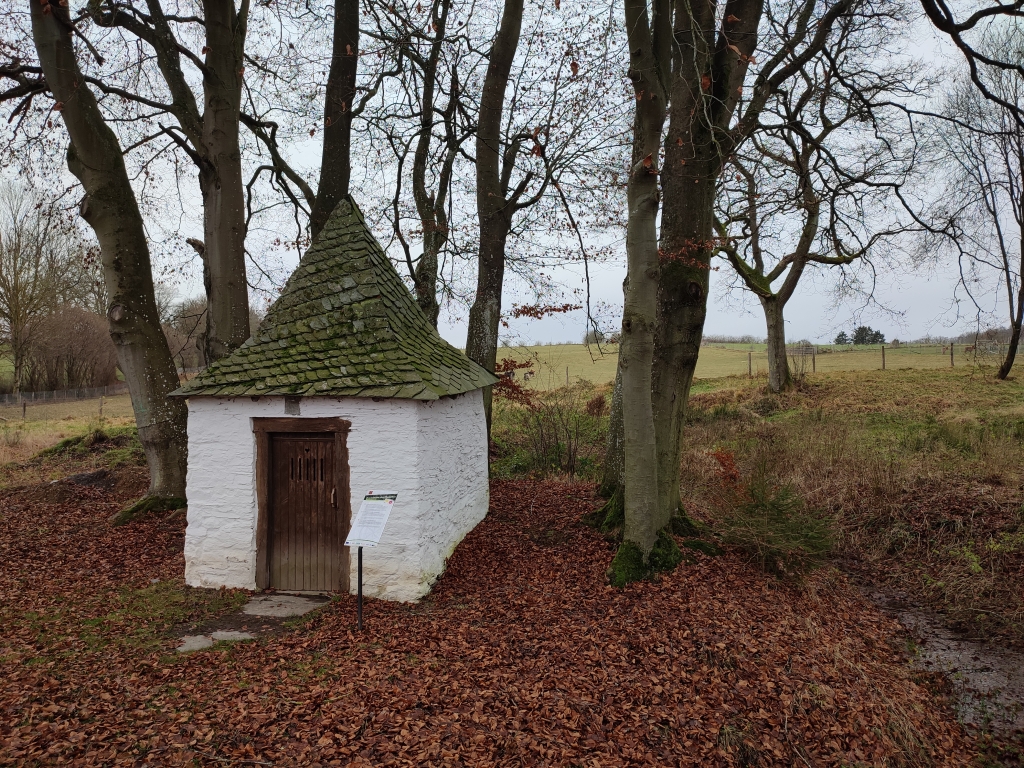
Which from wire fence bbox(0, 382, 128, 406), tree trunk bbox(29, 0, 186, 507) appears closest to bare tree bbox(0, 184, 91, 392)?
wire fence bbox(0, 382, 128, 406)

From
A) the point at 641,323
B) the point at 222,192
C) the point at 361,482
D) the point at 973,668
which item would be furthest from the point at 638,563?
the point at 222,192

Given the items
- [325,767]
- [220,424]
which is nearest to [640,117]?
[220,424]

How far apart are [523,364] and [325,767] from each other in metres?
10.2

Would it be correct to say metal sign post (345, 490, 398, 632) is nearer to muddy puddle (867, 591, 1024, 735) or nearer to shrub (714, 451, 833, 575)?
shrub (714, 451, 833, 575)

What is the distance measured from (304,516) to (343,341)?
2135 millimetres

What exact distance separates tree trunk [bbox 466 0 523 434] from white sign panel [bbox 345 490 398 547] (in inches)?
213

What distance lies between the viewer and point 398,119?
12.3m

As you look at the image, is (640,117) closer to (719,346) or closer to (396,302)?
(396,302)

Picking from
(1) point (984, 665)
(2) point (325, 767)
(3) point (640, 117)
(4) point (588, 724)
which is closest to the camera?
(2) point (325, 767)

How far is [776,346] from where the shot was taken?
20.0 metres

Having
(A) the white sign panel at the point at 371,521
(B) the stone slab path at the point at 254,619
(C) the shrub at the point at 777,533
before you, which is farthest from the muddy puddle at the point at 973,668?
(B) the stone slab path at the point at 254,619

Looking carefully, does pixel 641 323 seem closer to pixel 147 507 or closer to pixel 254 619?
pixel 254 619

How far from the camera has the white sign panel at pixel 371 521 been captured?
218 inches

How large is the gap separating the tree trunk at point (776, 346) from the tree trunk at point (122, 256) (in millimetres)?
17699
